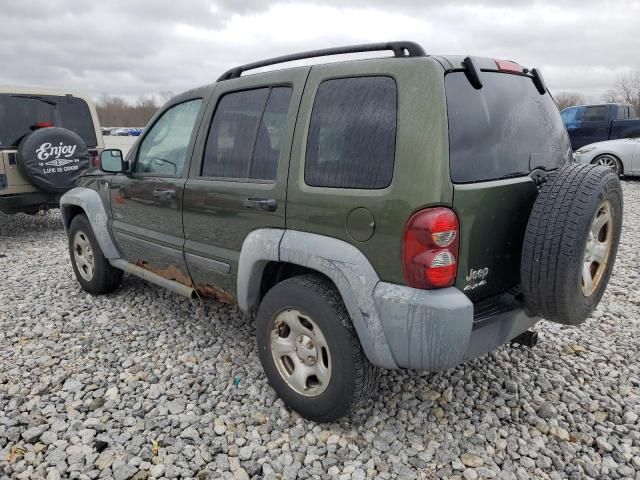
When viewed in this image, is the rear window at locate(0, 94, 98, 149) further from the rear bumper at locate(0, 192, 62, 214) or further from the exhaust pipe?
the exhaust pipe

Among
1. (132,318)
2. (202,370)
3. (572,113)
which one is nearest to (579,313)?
(202,370)

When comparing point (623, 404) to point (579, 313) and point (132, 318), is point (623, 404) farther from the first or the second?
point (132, 318)

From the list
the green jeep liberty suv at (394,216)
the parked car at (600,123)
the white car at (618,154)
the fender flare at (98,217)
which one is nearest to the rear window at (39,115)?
the fender flare at (98,217)

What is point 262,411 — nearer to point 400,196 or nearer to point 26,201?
point 400,196

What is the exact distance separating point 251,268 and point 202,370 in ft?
2.93

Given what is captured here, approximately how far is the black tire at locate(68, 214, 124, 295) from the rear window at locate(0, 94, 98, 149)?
275 centimetres

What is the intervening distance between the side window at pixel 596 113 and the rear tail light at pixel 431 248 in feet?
43.6

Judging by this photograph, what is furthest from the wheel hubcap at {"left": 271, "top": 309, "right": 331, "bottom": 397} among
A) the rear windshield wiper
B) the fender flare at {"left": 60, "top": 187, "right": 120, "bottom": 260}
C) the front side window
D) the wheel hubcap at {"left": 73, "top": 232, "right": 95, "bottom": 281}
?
the front side window

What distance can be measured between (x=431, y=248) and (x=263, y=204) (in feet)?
3.24

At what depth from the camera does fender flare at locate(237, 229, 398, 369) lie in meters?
2.22

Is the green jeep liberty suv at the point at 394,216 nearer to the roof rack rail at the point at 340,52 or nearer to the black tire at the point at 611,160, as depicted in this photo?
the roof rack rail at the point at 340,52

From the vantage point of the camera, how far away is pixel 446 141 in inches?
82.4

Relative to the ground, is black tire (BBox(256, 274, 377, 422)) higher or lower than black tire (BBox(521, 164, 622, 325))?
lower

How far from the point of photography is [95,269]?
4328mm
